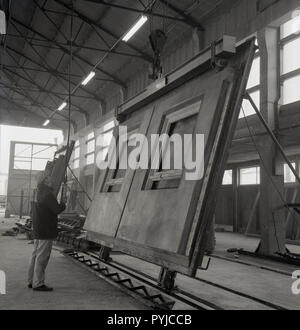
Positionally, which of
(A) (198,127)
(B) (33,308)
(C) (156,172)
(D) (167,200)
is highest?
(A) (198,127)

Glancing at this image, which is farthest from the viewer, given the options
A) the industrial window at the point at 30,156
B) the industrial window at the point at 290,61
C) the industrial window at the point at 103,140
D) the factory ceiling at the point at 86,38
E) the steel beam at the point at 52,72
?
the industrial window at the point at 30,156

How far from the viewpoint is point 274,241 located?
30.9ft

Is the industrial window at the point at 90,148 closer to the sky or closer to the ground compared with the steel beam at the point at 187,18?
closer to the ground

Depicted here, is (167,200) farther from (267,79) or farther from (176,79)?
(267,79)

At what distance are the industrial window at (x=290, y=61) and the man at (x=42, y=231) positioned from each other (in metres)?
7.21

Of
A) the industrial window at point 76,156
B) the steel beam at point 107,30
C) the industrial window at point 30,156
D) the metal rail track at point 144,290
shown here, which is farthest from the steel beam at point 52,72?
the metal rail track at point 144,290

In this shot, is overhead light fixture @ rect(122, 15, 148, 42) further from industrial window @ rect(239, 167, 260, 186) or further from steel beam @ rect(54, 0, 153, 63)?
industrial window @ rect(239, 167, 260, 186)

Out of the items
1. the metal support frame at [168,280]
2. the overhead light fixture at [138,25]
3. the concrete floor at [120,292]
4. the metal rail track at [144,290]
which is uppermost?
the overhead light fixture at [138,25]

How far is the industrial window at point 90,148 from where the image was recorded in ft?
83.8

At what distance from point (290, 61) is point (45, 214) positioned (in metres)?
7.89

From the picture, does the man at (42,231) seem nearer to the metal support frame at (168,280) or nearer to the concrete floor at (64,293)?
the concrete floor at (64,293)

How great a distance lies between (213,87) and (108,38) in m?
13.7

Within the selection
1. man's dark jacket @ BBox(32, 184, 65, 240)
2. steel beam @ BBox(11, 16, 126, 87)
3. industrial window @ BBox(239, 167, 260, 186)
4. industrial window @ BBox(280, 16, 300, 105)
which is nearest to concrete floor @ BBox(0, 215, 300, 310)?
man's dark jacket @ BBox(32, 184, 65, 240)
